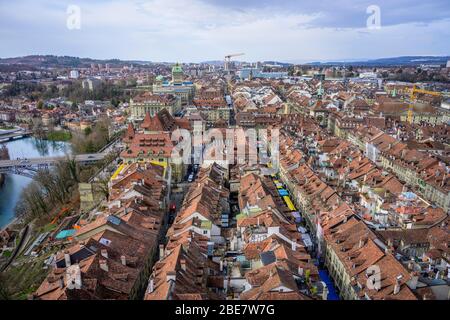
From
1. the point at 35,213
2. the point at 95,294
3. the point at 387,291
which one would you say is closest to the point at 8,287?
the point at 95,294

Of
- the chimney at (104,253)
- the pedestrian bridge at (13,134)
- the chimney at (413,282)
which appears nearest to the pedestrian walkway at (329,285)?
the chimney at (413,282)

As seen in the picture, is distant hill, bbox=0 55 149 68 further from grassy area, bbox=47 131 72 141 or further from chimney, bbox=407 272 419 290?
chimney, bbox=407 272 419 290

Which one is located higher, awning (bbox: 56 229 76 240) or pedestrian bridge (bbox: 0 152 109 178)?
pedestrian bridge (bbox: 0 152 109 178)

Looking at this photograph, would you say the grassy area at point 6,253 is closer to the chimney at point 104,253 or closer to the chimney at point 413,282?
the chimney at point 104,253

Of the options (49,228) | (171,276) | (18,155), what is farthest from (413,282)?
(18,155)

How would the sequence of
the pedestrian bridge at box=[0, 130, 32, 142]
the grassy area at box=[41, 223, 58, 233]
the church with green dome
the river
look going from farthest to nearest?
the church with green dome, the pedestrian bridge at box=[0, 130, 32, 142], the river, the grassy area at box=[41, 223, 58, 233]

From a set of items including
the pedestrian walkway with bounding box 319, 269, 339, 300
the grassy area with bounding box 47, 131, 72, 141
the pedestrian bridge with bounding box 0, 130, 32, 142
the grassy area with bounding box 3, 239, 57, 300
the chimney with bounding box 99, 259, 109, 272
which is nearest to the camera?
the chimney with bounding box 99, 259, 109, 272

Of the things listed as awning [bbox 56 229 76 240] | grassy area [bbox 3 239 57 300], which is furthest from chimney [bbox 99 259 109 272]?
awning [bbox 56 229 76 240]
